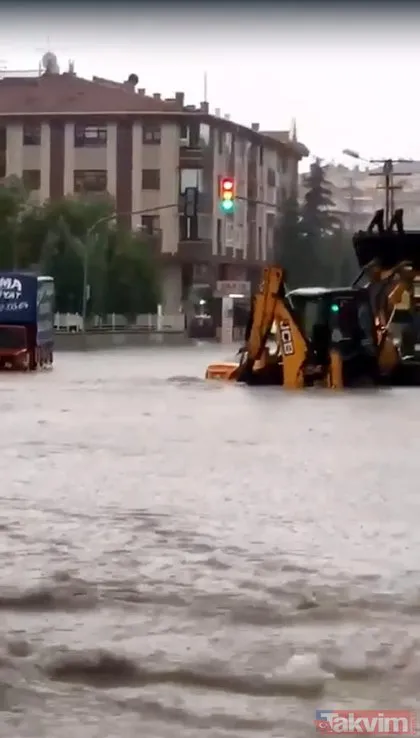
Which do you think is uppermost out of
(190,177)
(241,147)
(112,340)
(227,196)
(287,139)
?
(287,139)

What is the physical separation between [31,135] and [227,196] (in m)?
57.8

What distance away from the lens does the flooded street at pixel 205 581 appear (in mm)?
7242

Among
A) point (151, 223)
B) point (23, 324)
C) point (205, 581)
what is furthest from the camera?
point (151, 223)

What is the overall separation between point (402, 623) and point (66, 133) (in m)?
85.9

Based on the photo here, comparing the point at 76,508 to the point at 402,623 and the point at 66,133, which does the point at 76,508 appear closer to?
the point at 402,623

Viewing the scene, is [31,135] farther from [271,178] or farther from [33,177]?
[271,178]

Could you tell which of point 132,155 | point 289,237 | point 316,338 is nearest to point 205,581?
point 316,338

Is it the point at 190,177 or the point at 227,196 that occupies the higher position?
the point at 190,177

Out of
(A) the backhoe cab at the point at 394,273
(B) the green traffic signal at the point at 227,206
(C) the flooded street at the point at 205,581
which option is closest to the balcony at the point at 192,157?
(B) the green traffic signal at the point at 227,206

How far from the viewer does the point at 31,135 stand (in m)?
93.7

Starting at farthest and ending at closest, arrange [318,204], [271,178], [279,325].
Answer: [318,204] < [271,178] < [279,325]

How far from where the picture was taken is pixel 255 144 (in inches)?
4028

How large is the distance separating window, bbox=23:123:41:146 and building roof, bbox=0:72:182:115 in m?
1.00

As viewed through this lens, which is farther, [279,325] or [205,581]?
[279,325]
